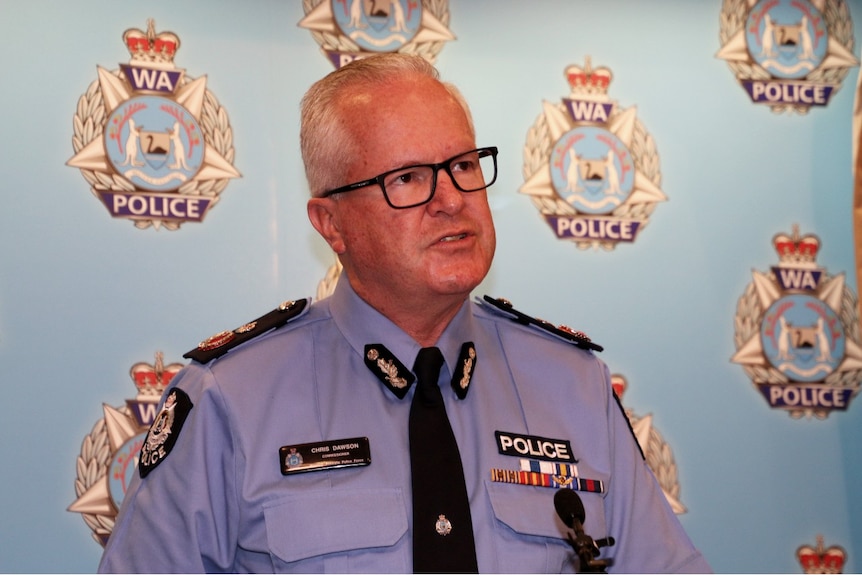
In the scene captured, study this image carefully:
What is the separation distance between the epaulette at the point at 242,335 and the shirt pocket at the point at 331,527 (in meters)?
0.32

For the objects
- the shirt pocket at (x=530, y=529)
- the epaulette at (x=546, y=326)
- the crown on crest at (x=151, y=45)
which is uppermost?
the crown on crest at (x=151, y=45)

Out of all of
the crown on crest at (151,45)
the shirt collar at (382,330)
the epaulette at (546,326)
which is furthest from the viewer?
the crown on crest at (151,45)

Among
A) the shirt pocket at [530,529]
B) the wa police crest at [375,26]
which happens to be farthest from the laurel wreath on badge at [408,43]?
the shirt pocket at [530,529]

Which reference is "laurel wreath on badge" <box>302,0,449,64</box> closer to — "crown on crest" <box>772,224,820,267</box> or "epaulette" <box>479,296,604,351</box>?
"epaulette" <box>479,296,604,351</box>

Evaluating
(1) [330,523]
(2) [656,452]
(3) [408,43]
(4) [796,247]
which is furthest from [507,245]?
(1) [330,523]

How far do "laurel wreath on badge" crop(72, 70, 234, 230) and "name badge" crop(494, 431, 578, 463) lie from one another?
115 centimetres

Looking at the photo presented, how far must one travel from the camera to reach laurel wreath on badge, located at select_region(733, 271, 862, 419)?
2.85 meters

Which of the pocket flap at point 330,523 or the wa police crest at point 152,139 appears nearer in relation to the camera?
the pocket flap at point 330,523

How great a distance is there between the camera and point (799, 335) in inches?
113

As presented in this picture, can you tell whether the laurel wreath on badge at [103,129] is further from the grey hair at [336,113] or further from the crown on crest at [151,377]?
the grey hair at [336,113]

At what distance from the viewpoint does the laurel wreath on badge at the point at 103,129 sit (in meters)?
2.45

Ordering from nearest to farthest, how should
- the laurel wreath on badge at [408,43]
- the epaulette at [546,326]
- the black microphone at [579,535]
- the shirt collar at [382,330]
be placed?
the black microphone at [579,535] < the shirt collar at [382,330] < the epaulette at [546,326] < the laurel wreath on badge at [408,43]

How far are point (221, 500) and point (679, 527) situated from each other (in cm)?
82

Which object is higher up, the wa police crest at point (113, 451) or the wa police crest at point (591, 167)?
the wa police crest at point (591, 167)
